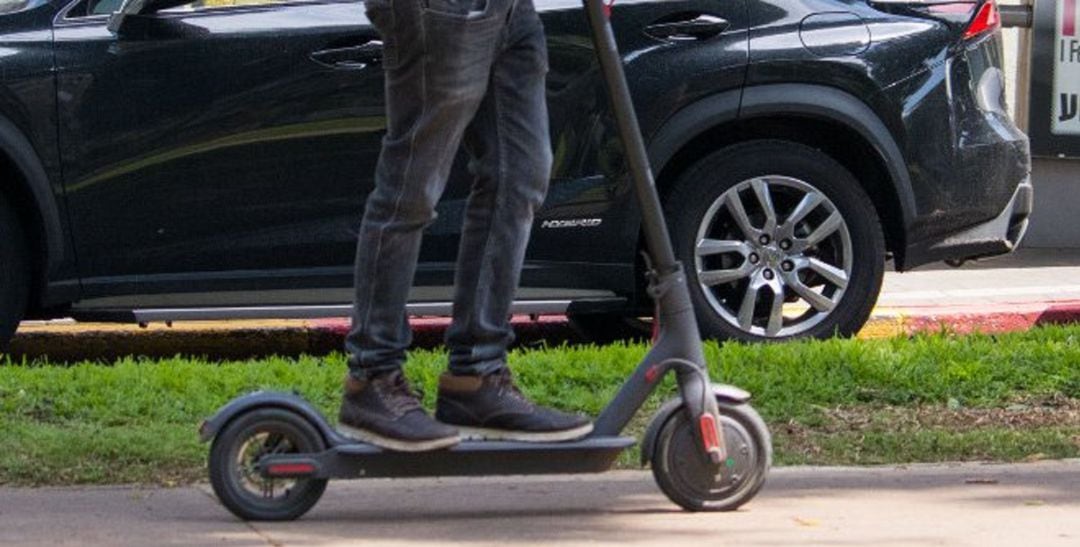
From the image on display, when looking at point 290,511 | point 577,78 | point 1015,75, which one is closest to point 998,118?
point 577,78

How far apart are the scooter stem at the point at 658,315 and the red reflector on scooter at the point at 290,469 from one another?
610 millimetres

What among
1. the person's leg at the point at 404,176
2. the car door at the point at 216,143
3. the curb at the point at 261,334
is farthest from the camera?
the curb at the point at 261,334

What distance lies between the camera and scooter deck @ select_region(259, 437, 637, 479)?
15.6 ft

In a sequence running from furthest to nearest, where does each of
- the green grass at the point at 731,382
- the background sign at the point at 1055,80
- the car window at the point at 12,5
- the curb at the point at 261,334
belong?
the background sign at the point at 1055,80, the curb at the point at 261,334, the car window at the point at 12,5, the green grass at the point at 731,382

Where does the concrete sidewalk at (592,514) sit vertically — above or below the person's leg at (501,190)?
below

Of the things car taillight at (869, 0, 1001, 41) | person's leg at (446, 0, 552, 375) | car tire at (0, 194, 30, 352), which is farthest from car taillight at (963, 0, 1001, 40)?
person's leg at (446, 0, 552, 375)

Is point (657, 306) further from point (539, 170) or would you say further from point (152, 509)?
point (152, 509)

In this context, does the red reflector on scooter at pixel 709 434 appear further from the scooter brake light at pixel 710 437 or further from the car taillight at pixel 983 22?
the car taillight at pixel 983 22

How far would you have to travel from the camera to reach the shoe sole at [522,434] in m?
4.83

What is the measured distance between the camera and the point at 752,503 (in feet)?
16.8

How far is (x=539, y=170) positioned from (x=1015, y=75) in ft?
29.7

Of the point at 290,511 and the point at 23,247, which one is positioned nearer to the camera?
the point at 290,511

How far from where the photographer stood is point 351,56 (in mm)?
7535

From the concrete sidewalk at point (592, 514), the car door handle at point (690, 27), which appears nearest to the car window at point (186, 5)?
the car door handle at point (690, 27)
